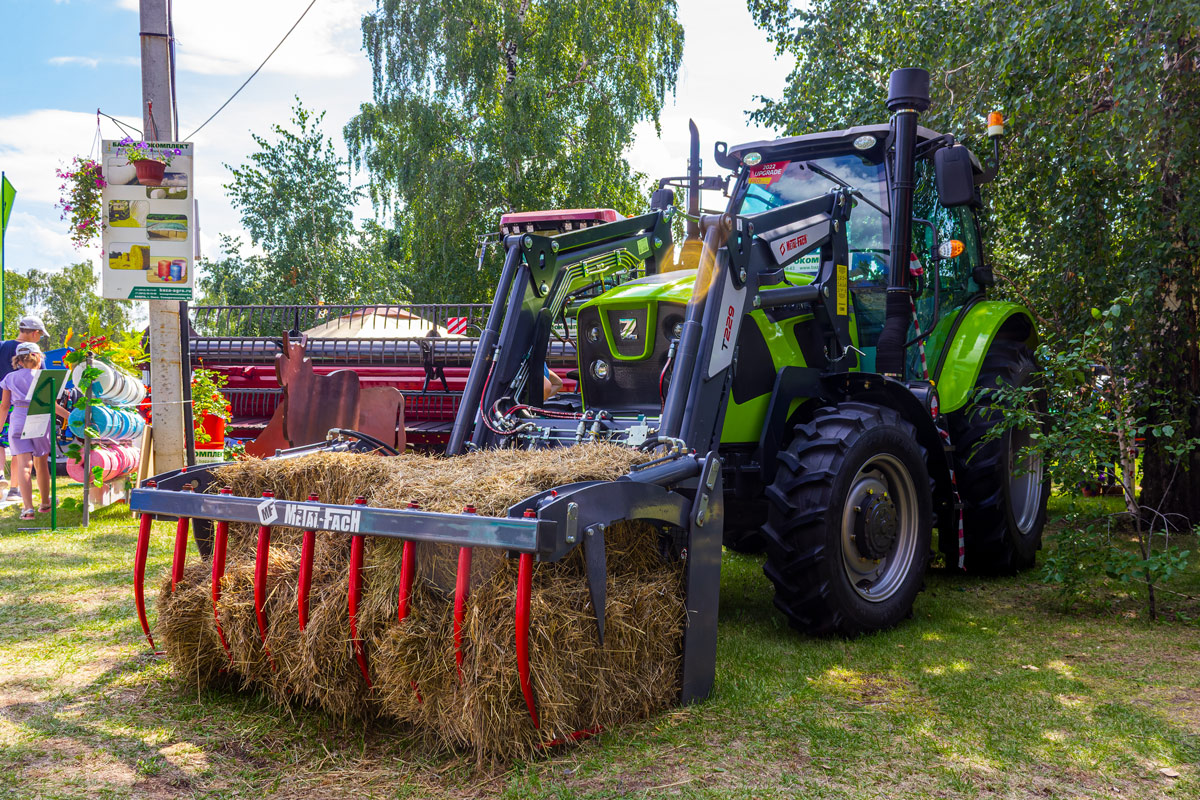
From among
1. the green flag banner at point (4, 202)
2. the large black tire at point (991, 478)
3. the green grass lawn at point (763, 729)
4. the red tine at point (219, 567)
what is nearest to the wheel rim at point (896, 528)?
the green grass lawn at point (763, 729)

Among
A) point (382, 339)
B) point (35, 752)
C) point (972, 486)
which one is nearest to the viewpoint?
point (35, 752)

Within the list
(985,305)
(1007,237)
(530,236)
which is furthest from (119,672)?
(1007,237)

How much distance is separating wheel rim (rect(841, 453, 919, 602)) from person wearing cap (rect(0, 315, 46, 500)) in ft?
24.9

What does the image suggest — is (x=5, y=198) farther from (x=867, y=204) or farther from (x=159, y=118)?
(x=867, y=204)

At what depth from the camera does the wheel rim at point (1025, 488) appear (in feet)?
19.7

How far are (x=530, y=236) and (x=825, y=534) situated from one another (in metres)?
2.06

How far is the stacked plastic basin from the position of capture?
299 inches

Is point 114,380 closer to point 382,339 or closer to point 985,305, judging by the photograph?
point 382,339

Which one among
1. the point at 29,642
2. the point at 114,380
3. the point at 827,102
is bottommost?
the point at 29,642

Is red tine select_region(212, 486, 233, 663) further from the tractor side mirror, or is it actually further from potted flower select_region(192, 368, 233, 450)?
potted flower select_region(192, 368, 233, 450)

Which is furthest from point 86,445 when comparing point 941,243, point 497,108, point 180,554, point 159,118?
point 497,108

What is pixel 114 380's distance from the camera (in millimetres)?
7906

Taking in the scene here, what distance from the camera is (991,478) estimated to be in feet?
17.9

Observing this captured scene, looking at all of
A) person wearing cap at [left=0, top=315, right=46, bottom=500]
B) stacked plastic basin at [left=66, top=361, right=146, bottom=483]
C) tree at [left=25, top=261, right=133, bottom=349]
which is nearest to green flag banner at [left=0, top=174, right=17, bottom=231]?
person wearing cap at [left=0, top=315, right=46, bottom=500]
